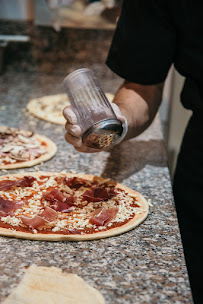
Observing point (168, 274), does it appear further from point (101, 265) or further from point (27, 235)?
point (27, 235)

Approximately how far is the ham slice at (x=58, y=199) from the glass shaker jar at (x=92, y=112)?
20 centimetres

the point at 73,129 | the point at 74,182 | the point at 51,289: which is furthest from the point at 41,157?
the point at 51,289

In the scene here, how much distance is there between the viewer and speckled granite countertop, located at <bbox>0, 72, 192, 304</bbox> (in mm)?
955

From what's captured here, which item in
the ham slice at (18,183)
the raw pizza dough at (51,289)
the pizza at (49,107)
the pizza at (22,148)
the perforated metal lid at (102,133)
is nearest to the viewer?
the raw pizza dough at (51,289)

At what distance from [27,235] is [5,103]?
1.22 metres

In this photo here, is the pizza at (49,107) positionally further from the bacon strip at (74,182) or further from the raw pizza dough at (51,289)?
the raw pizza dough at (51,289)

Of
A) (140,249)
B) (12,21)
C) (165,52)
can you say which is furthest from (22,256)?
(12,21)

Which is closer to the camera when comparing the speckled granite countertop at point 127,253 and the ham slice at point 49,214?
the speckled granite countertop at point 127,253

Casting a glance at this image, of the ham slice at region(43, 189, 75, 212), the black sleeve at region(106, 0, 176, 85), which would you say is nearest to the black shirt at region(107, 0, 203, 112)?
the black sleeve at region(106, 0, 176, 85)

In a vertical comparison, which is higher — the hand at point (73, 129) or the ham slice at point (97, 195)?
the hand at point (73, 129)

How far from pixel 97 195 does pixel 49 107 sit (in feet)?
3.19

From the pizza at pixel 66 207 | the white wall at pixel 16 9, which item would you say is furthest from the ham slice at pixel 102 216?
the white wall at pixel 16 9

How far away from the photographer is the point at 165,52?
4.97 feet

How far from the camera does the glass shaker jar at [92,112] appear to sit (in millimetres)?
1110
